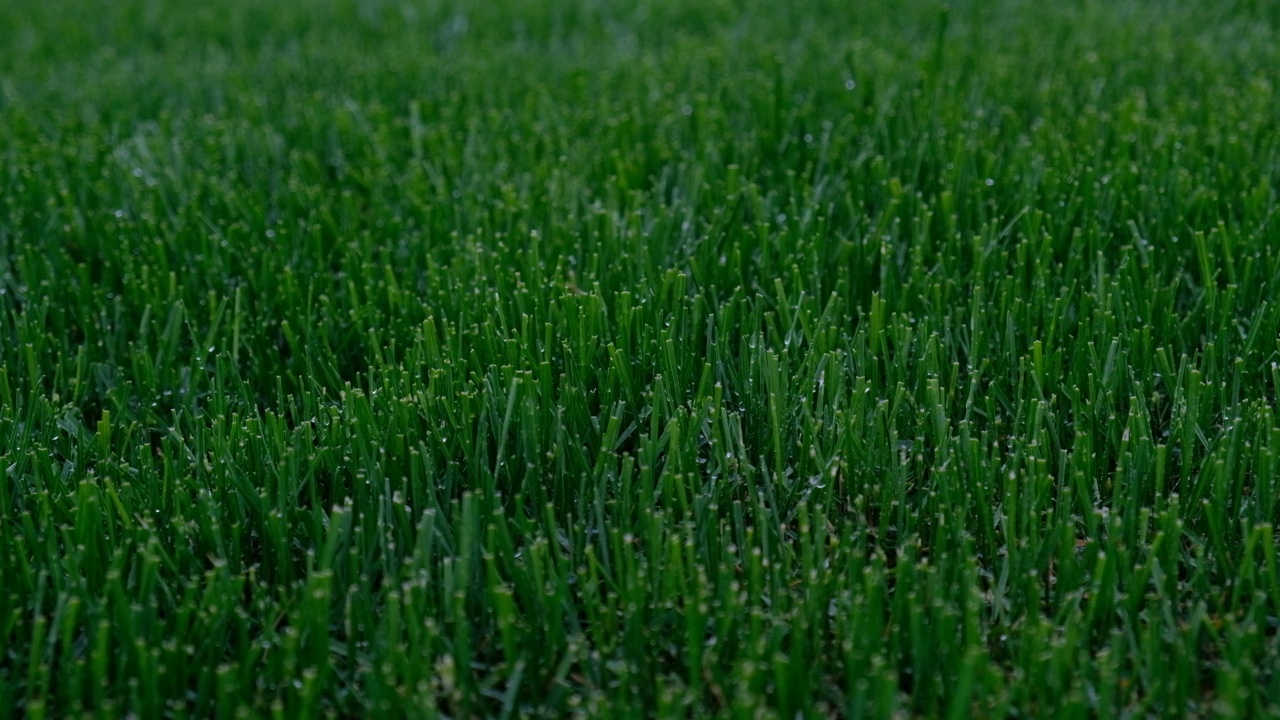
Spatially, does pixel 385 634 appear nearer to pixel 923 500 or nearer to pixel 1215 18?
pixel 923 500

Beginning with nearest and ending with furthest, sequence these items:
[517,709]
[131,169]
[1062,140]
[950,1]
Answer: [517,709], [1062,140], [131,169], [950,1]

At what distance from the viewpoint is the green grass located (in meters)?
1.64

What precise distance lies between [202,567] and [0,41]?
4.15 metres

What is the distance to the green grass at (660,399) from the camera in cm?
164

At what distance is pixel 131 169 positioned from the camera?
3408 millimetres

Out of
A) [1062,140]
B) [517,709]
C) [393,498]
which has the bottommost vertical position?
[517,709]

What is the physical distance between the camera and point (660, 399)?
209 cm

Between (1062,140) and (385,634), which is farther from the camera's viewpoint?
(1062,140)

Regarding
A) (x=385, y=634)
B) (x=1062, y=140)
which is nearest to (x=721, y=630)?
(x=385, y=634)

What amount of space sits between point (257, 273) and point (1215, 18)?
3.50 meters

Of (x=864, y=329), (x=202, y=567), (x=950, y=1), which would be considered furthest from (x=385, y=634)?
(x=950, y=1)

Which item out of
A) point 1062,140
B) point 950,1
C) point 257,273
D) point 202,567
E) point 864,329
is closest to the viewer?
point 202,567

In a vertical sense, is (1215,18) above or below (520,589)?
above

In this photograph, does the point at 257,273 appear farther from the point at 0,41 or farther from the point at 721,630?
the point at 0,41
